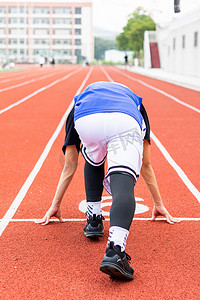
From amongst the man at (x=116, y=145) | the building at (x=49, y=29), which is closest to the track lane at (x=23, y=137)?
the man at (x=116, y=145)

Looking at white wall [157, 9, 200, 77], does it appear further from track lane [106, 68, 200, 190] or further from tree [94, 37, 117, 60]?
tree [94, 37, 117, 60]

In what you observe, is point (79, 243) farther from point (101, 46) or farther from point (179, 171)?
point (101, 46)

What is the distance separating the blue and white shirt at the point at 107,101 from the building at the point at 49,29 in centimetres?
12499

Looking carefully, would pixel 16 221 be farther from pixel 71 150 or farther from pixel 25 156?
pixel 25 156

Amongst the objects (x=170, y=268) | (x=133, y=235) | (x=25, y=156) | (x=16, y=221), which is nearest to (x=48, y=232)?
(x=16, y=221)

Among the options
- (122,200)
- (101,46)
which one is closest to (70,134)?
(122,200)

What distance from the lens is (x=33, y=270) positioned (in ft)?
11.0

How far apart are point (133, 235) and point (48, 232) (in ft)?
2.40

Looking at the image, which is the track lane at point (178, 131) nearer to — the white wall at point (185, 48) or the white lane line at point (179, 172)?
the white lane line at point (179, 172)

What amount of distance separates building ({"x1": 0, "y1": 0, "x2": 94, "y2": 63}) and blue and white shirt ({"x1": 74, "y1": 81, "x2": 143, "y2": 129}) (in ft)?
410

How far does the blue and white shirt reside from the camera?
10.4 feet

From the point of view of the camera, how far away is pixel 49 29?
424 ft

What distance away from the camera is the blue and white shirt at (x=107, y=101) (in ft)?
10.4

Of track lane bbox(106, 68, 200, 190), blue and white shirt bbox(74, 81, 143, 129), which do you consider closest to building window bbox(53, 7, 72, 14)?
track lane bbox(106, 68, 200, 190)
